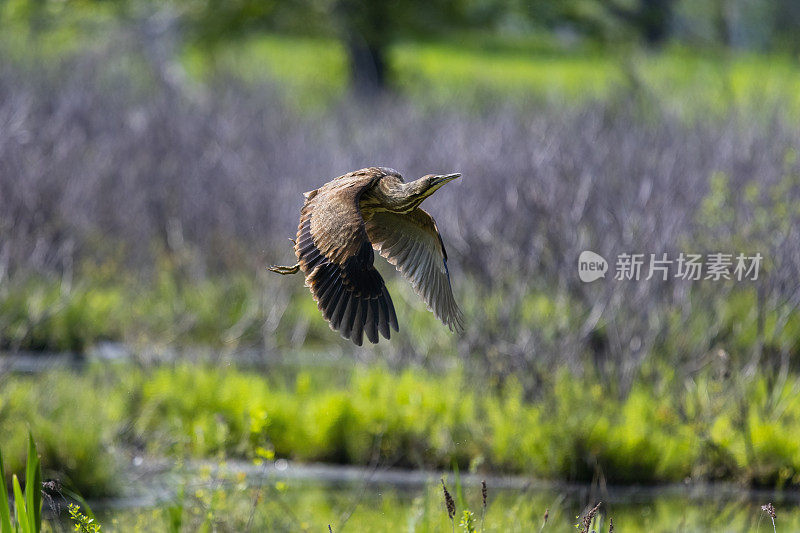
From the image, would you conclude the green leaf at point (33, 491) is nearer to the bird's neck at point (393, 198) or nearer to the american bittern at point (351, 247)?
the american bittern at point (351, 247)

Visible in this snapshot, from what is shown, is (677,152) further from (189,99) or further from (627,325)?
(189,99)

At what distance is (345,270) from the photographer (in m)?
2.81

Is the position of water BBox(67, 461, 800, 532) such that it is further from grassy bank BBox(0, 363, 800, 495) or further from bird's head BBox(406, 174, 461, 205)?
bird's head BBox(406, 174, 461, 205)

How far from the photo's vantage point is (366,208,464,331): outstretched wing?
330 centimetres

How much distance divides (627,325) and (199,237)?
4.65m

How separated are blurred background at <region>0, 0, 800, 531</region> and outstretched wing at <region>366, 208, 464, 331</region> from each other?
62 cm

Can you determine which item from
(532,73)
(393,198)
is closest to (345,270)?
(393,198)

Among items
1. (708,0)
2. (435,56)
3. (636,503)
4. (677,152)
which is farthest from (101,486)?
(435,56)

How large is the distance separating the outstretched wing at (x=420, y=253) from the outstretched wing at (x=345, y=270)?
406 millimetres

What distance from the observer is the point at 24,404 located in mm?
6344

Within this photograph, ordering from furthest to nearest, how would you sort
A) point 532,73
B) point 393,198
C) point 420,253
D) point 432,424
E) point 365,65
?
point 532,73
point 365,65
point 432,424
point 420,253
point 393,198

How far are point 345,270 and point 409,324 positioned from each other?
5621 millimetres

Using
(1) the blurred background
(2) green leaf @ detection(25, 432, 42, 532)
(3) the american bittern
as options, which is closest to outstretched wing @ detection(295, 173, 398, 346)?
(3) the american bittern

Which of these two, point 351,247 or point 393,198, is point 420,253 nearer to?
point 393,198
